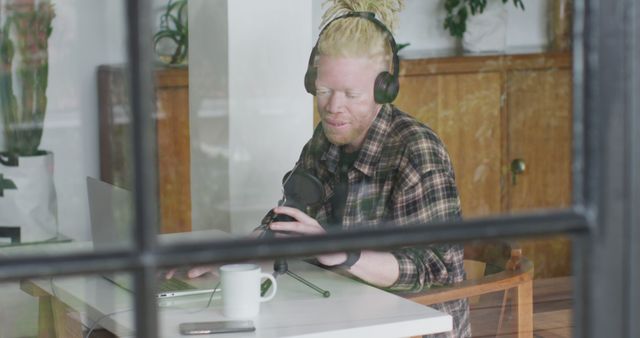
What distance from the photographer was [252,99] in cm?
244

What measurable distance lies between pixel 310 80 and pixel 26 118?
1.90 ft

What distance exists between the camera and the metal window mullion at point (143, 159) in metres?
0.43

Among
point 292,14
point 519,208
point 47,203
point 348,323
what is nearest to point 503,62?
point 519,208

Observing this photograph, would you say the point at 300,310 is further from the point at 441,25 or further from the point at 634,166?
the point at 441,25

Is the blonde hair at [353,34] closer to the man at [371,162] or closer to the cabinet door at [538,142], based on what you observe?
the man at [371,162]

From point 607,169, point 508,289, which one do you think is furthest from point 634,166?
point 508,289

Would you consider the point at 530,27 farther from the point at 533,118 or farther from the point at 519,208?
the point at 519,208

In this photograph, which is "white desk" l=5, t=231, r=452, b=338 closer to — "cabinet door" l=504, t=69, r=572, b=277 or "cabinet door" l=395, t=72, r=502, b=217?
"cabinet door" l=395, t=72, r=502, b=217

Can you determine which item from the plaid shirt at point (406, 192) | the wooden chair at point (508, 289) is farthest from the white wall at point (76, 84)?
the wooden chair at point (508, 289)

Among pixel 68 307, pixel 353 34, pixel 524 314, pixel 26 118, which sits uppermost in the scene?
pixel 353 34

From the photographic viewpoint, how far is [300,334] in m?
1.33

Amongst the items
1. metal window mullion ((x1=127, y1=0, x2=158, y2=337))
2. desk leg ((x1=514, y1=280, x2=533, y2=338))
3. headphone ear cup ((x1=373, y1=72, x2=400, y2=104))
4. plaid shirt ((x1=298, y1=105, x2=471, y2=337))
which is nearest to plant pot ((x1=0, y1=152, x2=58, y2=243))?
plaid shirt ((x1=298, y1=105, x2=471, y2=337))

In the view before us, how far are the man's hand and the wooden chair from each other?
150 millimetres

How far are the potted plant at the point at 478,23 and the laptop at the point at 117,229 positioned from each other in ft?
3.26
